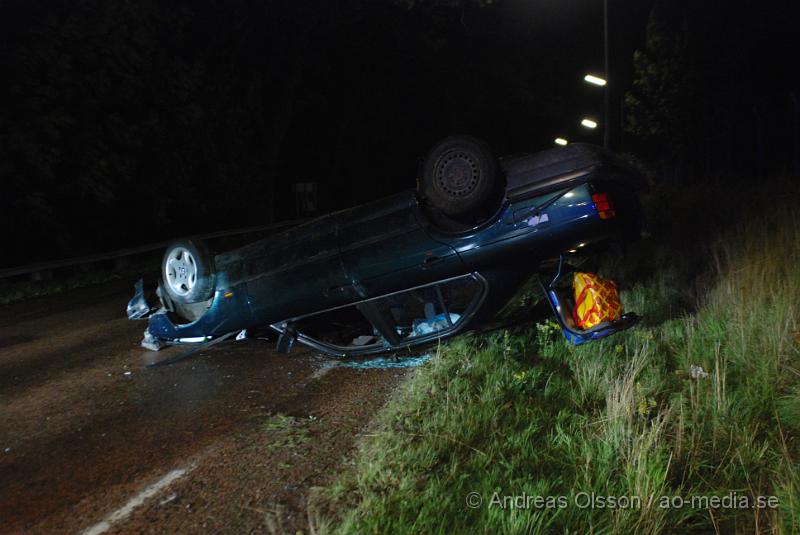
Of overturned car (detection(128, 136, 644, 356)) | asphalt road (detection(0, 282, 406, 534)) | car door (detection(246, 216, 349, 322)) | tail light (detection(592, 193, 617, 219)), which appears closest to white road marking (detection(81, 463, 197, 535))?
asphalt road (detection(0, 282, 406, 534))

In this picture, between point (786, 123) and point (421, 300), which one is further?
point (786, 123)

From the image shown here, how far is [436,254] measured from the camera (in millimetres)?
5180

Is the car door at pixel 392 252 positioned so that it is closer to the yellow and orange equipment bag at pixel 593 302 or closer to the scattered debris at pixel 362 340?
the scattered debris at pixel 362 340

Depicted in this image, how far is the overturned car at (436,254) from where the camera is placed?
4930mm

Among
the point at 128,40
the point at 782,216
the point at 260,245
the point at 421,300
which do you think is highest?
the point at 128,40

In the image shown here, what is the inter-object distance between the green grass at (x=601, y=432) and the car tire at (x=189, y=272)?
236 centimetres

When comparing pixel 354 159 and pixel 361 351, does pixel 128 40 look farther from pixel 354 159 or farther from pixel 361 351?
pixel 354 159

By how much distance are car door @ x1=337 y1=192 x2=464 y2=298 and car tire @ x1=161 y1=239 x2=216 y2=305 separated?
1.55 meters

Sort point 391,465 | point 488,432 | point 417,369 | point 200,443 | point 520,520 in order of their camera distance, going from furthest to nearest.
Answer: point 417,369
point 200,443
point 488,432
point 391,465
point 520,520

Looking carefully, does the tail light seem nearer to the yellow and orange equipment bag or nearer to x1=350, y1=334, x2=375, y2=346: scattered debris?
the yellow and orange equipment bag

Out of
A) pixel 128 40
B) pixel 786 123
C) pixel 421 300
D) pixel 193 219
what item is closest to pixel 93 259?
pixel 128 40

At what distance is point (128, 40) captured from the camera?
14.5 metres

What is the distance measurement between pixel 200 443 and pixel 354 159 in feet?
101

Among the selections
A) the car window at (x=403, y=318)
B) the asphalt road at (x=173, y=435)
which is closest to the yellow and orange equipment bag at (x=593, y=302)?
the car window at (x=403, y=318)
